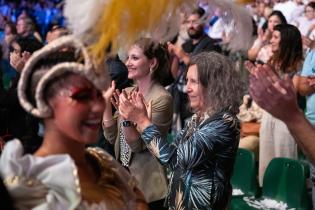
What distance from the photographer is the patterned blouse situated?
3.25 m

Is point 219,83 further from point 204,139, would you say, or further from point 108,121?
point 108,121

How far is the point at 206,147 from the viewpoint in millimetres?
3227

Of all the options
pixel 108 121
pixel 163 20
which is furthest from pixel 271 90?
pixel 108 121

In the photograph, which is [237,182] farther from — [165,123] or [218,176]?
[218,176]

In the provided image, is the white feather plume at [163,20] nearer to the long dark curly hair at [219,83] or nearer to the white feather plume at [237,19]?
the white feather plume at [237,19]

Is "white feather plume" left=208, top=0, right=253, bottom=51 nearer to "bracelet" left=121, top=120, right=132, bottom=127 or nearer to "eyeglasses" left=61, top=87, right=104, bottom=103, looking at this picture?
"bracelet" left=121, top=120, right=132, bottom=127

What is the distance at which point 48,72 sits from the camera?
2.21 m

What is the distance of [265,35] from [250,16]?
3990 millimetres

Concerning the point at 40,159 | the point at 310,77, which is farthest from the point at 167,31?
the point at 310,77

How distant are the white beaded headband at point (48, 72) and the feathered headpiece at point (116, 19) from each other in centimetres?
4

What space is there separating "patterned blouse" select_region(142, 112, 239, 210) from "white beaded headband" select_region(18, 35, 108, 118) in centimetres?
107

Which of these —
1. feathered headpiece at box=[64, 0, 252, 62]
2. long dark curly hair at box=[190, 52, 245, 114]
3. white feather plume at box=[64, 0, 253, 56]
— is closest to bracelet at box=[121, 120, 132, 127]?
long dark curly hair at box=[190, 52, 245, 114]

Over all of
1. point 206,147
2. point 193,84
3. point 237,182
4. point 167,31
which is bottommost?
point 237,182

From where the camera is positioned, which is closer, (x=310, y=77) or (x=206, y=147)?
(x=206, y=147)
